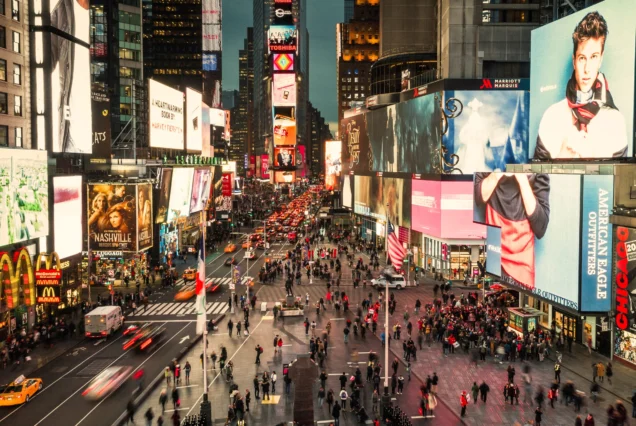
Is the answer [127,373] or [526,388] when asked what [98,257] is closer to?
[127,373]

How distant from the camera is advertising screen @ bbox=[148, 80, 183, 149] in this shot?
70.9 metres

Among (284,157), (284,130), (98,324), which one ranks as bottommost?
(98,324)

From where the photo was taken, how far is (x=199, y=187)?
3201 inches

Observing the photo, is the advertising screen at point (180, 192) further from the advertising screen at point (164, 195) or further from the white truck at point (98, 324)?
the white truck at point (98, 324)

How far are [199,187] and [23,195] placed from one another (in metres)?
40.0

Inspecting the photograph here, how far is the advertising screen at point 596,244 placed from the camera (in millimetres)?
34562

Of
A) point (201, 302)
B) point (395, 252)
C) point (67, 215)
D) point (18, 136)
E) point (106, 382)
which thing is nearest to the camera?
point (201, 302)

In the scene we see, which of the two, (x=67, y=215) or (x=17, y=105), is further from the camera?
(x=67, y=215)

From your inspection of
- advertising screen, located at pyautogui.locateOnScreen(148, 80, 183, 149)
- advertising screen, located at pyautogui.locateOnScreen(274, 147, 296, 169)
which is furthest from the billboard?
advertising screen, located at pyautogui.locateOnScreen(274, 147, 296, 169)

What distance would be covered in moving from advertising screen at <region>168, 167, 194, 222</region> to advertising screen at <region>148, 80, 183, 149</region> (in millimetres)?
4350

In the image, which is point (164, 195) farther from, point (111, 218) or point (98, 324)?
point (98, 324)

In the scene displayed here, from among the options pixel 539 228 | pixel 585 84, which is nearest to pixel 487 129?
pixel 585 84

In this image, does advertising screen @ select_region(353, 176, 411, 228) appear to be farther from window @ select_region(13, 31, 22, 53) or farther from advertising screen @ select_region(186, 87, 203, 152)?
window @ select_region(13, 31, 22, 53)

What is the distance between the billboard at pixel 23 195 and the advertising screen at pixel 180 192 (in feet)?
82.6
